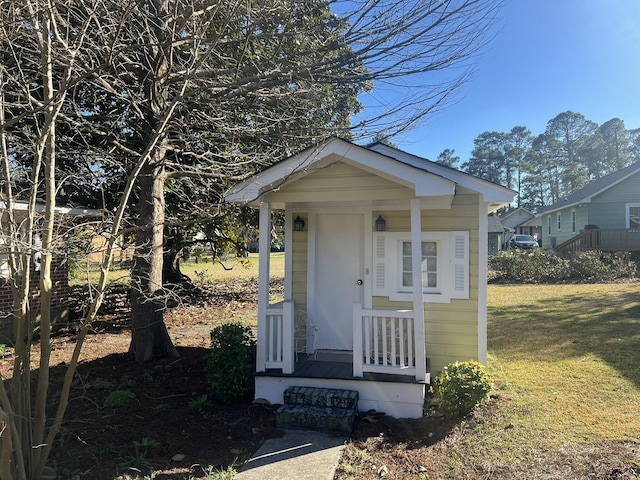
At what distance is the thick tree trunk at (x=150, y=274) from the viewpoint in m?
5.73

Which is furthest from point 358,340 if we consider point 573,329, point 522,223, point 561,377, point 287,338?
point 522,223

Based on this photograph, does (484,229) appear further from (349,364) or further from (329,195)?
(349,364)

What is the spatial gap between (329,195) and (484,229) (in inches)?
86.4

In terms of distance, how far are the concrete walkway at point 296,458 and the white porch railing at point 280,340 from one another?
0.90m

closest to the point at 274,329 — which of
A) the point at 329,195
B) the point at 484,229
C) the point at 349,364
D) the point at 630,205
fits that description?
the point at 349,364

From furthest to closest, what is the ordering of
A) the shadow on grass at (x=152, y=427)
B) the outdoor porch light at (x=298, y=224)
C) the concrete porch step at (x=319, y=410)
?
the outdoor porch light at (x=298, y=224) < the concrete porch step at (x=319, y=410) < the shadow on grass at (x=152, y=427)

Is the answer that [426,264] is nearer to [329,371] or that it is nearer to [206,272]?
[329,371]

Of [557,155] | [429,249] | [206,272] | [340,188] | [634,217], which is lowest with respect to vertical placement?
[206,272]

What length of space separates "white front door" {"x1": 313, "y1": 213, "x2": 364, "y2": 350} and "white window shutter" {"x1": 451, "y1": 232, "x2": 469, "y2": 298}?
1.28m

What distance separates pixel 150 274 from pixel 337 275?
2680 mm

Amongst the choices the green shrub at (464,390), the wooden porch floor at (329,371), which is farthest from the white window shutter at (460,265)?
the wooden porch floor at (329,371)

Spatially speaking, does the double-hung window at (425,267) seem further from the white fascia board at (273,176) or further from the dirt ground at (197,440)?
the white fascia board at (273,176)

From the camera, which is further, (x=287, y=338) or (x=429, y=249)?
(x=429, y=249)

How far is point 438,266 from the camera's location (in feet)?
18.5
